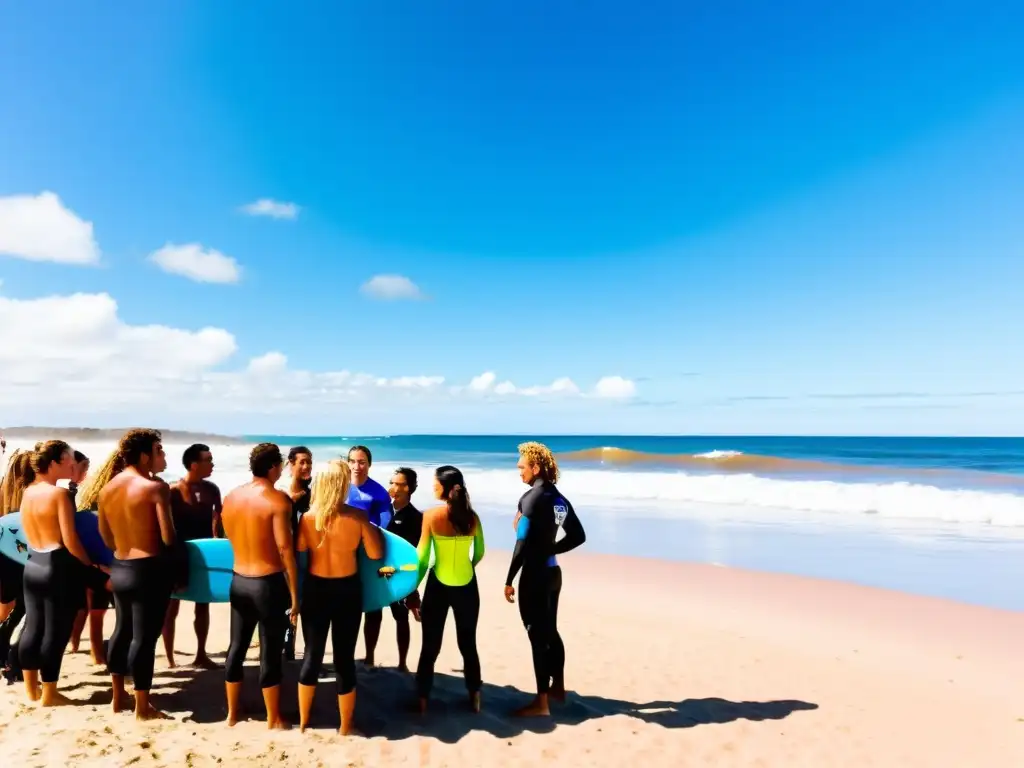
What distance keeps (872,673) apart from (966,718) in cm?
91

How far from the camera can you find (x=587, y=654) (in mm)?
5984

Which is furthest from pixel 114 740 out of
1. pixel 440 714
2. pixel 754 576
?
pixel 754 576

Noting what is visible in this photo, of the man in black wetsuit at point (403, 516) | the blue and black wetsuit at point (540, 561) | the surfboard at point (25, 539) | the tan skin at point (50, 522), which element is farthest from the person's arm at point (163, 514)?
the blue and black wetsuit at point (540, 561)

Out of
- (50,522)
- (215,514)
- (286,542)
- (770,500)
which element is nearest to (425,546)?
(286,542)

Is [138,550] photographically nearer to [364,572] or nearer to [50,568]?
[50,568]

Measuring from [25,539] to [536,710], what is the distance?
13.0 feet

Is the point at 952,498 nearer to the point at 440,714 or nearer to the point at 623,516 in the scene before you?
the point at 623,516

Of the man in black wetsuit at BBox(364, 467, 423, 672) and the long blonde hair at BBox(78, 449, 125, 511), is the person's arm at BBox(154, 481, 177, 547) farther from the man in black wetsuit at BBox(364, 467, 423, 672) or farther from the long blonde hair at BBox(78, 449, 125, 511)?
the man in black wetsuit at BBox(364, 467, 423, 672)

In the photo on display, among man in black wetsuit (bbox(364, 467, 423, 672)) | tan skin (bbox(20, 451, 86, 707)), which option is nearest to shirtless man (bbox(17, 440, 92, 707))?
tan skin (bbox(20, 451, 86, 707))

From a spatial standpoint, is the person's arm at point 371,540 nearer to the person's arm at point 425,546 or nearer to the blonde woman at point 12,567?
the person's arm at point 425,546

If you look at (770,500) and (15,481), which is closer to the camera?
(15,481)

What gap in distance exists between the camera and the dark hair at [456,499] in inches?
163

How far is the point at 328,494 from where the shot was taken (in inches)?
148

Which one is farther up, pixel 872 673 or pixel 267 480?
pixel 267 480
